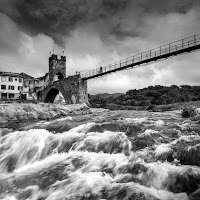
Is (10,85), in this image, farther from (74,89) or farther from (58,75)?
(74,89)

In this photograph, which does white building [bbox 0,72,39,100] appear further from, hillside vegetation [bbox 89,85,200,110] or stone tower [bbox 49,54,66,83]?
hillside vegetation [bbox 89,85,200,110]

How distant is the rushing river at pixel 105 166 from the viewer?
20.5 feet

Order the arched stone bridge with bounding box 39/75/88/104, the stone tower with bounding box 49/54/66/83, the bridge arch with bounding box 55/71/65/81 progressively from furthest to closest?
1. the bridge arch with bounding box 55/71/65/81
2. the stone tower with bounding box 49/54/66/83
3. the arched stone bridge with bounding box 39/75/88/104

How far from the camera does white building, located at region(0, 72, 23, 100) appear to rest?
197ft

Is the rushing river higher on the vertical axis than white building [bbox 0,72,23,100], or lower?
lower

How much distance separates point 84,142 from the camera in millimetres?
10461

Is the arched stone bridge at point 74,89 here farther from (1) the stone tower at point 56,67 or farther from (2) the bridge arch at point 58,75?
(2) the bridge arch at point 58,75

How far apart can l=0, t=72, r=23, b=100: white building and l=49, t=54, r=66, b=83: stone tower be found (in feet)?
30.7

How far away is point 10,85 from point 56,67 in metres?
13.6

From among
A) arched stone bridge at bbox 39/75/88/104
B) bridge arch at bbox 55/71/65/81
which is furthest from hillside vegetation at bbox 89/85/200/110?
bridge arch at bbox 55/71/65/81

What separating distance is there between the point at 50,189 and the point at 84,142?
3.64 meters

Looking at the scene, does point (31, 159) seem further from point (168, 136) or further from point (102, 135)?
point (168, 136)

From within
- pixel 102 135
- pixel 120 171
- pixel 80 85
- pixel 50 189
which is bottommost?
pixel 50 189

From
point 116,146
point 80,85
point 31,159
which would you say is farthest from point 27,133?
point 80,85
